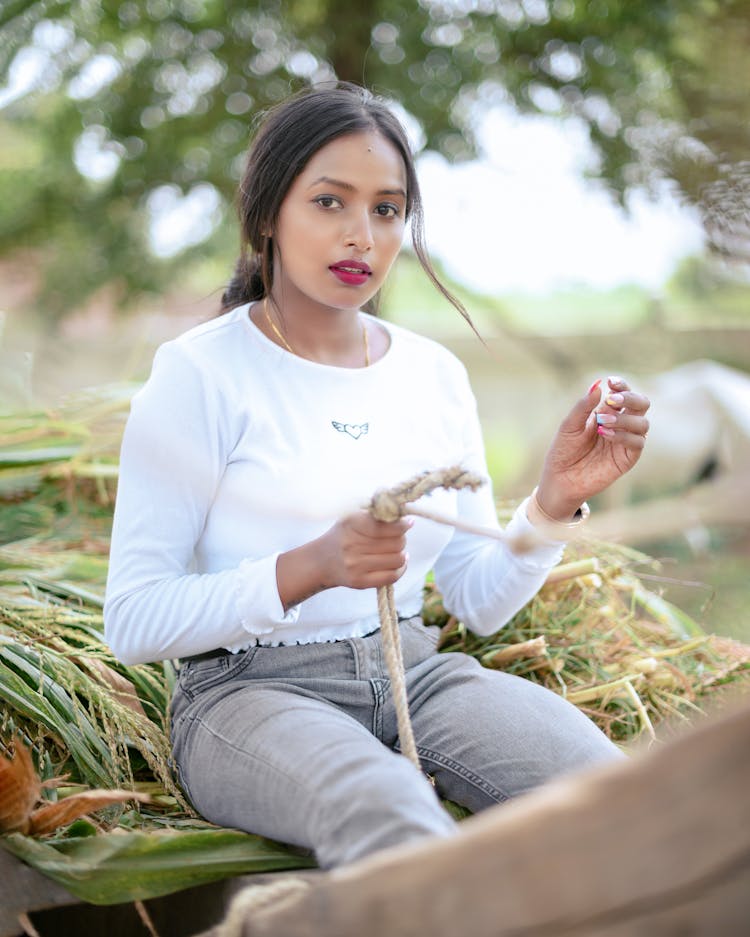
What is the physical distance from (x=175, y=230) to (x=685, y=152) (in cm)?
248

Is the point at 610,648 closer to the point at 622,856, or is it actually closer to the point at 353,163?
the point at 353,163

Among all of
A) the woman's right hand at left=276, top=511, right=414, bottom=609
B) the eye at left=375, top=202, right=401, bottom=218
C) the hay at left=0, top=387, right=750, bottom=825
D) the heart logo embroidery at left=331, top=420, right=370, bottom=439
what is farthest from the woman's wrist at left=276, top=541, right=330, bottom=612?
the eye at left=375, top=202, right=401, bottom=218

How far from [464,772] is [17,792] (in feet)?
1.47

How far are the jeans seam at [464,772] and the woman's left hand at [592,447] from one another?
316mm

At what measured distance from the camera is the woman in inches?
43.5

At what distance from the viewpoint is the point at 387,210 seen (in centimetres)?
130

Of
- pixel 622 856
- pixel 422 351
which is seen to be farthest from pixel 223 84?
pixel 622 856

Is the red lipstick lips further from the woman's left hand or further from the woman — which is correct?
the woman's left hand

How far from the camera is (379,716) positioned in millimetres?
1203

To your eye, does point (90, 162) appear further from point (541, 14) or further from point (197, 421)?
point (197, 421)

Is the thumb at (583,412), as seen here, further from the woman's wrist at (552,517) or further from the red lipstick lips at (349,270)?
the red lipstick lips at (349,270)

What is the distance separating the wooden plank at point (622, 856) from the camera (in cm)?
70

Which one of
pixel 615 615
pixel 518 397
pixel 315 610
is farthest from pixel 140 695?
pixel 518 397

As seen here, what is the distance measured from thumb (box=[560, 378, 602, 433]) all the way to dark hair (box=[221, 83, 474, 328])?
0.22 m
